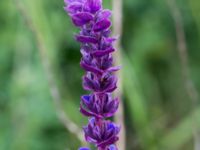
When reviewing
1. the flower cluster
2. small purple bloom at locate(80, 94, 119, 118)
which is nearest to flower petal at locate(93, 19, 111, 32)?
Answer: the flower cluster

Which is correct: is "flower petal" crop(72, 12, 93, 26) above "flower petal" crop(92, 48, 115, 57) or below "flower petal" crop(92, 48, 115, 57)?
above

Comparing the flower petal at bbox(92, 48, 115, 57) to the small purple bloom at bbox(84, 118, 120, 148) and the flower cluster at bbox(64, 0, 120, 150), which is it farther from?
the small purple bloom at bbox(84, 118, 120, 148)

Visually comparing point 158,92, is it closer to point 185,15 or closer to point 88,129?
point 185,15

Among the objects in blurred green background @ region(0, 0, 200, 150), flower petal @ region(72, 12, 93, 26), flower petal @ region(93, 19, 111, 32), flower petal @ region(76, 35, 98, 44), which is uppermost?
flower petal @ region(72, 12, 93, 26)

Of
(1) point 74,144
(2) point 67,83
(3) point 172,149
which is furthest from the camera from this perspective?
(2) point 67,83

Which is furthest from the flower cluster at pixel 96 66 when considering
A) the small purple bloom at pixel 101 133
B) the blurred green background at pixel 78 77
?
the blurred green background at pixel 78 77

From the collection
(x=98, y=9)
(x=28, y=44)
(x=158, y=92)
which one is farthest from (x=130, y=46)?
(x=98, y=9)

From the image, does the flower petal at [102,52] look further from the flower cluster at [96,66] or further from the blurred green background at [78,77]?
the blurred green background at [78,77]
